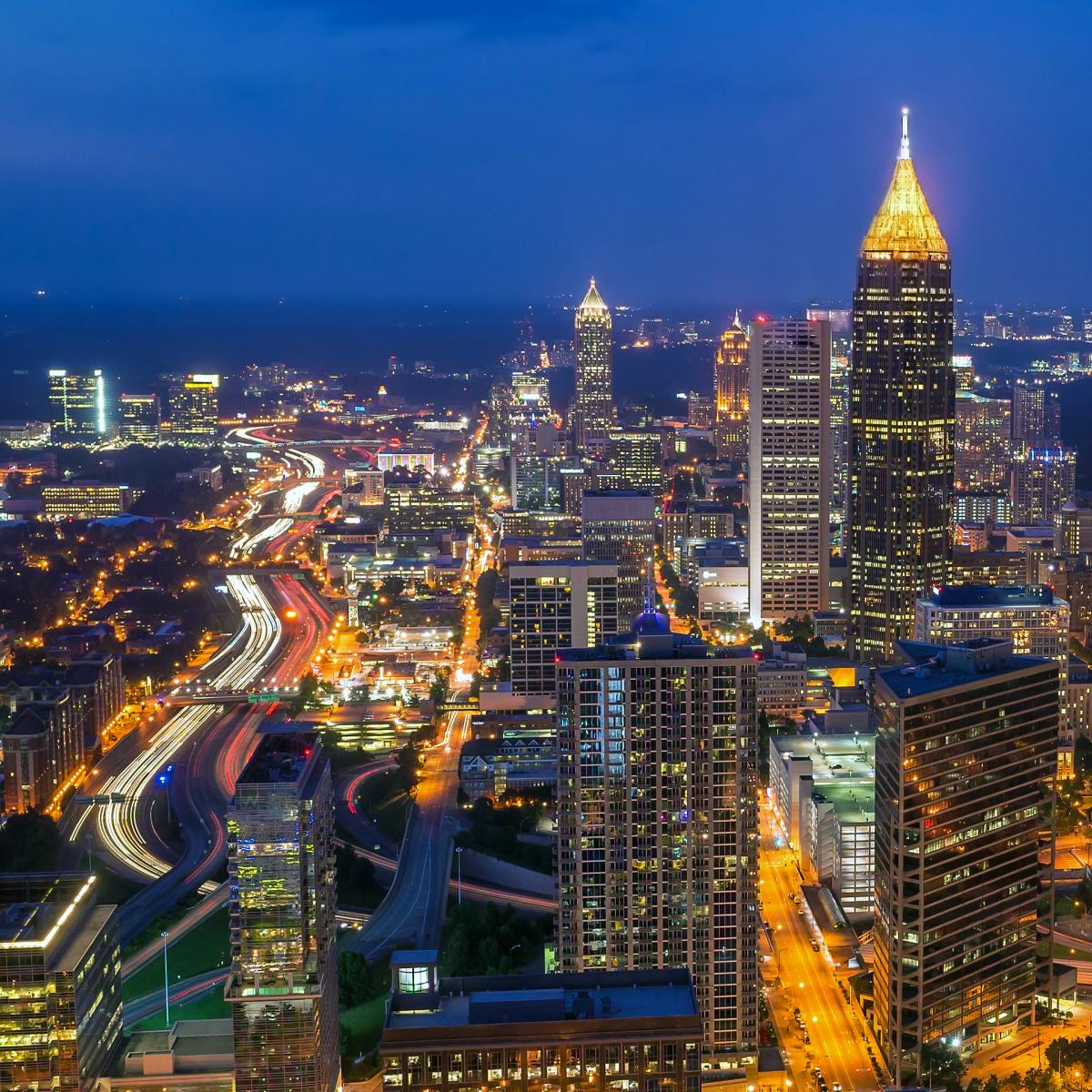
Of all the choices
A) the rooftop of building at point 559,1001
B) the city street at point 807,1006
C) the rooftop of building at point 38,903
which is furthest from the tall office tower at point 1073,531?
the rooftop of building at point 38,903

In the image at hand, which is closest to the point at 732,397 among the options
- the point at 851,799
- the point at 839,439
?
the point at 839,439

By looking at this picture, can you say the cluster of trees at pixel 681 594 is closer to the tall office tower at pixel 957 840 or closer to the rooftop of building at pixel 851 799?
the rooftop of building at pixel 851 799

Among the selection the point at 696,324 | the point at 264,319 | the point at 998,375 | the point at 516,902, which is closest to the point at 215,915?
the point at 516,902

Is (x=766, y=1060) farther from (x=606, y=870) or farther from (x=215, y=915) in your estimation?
(x=215, y=915)

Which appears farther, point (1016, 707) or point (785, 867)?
point (785, 867)

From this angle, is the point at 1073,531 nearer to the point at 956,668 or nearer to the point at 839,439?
the point at 839,439
